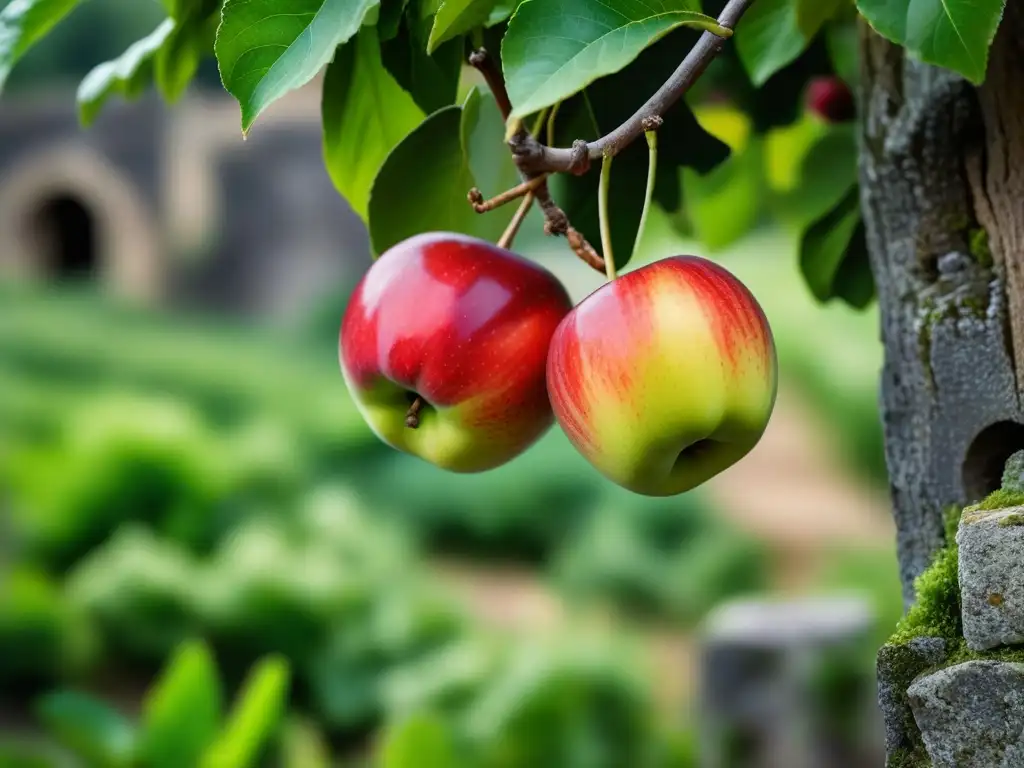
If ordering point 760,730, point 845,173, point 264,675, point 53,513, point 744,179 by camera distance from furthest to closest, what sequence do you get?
point 53,513, point 760,730, point 264,675, point 744,179, point 845,173

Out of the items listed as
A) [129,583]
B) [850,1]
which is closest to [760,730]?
[129,583]

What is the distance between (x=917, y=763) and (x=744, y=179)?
20.1 inches

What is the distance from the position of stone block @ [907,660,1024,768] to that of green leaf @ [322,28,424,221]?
1.03 feet

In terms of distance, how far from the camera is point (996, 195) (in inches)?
20.7

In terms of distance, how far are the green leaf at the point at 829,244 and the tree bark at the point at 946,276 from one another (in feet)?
0.42

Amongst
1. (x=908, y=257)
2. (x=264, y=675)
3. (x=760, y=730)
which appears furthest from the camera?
(x=760, y=730)

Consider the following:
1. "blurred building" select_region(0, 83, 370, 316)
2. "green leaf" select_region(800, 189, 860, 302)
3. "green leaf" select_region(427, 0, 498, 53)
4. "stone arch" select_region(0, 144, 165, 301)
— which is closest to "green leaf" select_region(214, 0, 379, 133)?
"green leaf" select_region(427, 0, 498, 53)

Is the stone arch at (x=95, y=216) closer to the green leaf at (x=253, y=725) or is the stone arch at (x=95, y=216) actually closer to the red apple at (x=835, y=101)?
the green leaf at (x=253, y=725)

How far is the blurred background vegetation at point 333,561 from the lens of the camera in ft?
8.98

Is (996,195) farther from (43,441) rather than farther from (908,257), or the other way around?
(43,441)

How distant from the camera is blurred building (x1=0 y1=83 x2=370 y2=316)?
6086 mm

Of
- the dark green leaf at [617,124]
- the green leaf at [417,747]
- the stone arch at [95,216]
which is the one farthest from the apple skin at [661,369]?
the stone arch at [95,216]

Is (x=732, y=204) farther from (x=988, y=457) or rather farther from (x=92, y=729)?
(x=92, y=729)

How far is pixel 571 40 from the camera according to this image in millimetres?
385
